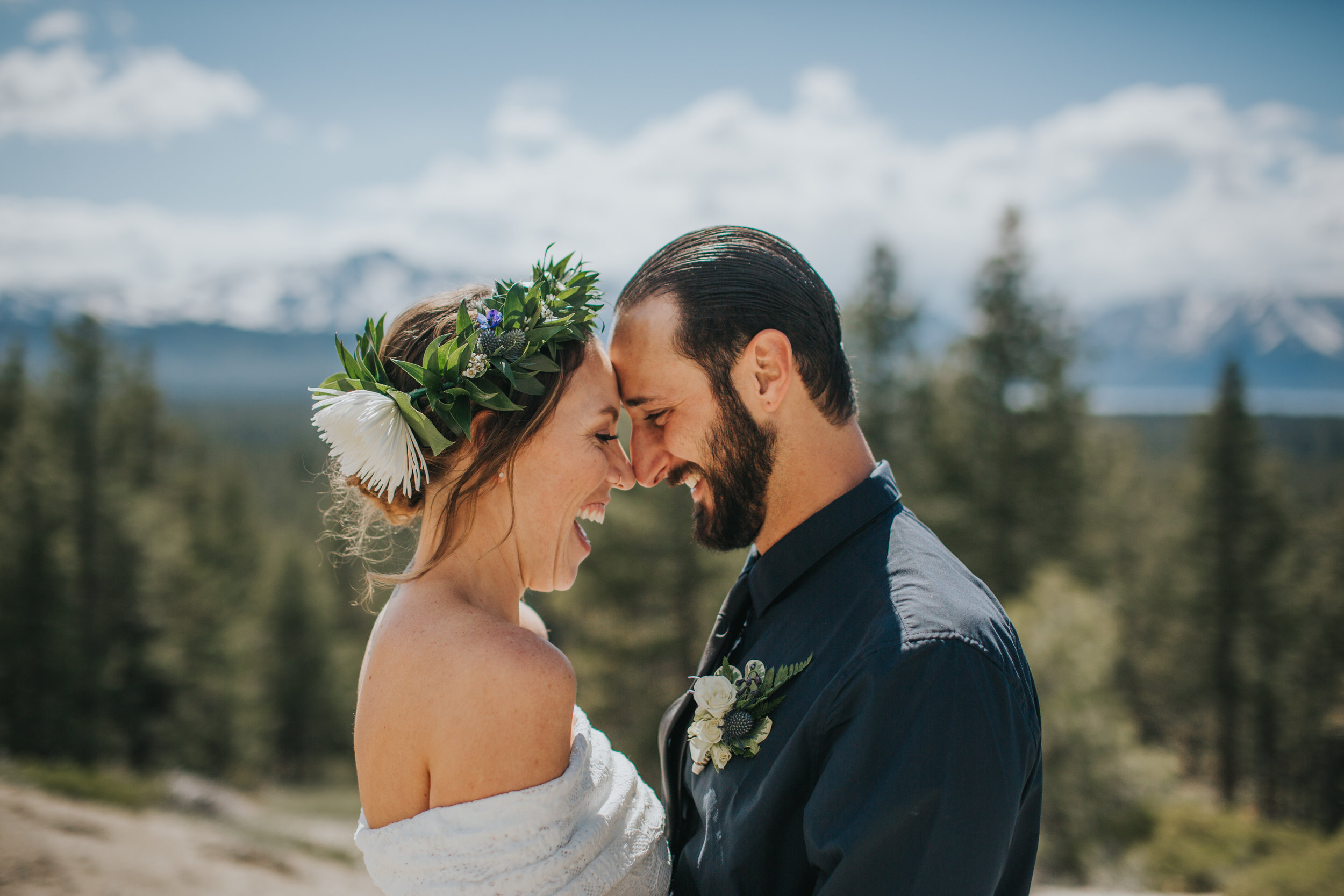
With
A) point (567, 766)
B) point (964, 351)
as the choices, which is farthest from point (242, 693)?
point (567, 766)

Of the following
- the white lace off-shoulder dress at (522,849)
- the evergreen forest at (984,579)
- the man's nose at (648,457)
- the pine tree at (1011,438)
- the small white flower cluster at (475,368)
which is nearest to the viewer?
A: the white lace off-shoulder dress at (522,849)

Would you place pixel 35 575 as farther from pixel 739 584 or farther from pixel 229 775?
pixel 739 584

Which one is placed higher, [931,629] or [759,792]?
[931,629]

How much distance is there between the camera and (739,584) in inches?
121

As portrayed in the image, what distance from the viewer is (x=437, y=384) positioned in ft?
8.92

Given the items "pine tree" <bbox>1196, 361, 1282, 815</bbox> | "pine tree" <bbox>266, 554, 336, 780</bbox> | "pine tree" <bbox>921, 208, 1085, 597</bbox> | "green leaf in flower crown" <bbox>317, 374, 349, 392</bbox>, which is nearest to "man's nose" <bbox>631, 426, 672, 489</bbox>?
"green leaf in flower crown" <bbox>317, 374, 349, 392</bbox>

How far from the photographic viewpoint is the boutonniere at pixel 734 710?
7.79ft

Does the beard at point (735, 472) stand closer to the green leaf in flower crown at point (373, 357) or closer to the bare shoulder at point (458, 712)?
the bare shoulder at point (458, 712)

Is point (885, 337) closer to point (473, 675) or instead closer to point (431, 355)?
point (431, 355)

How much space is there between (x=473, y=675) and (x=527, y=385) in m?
0.97

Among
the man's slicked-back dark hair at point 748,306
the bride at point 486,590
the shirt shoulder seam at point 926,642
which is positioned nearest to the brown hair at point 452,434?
the bride at point 486,590

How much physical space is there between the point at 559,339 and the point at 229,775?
3714 centimetres

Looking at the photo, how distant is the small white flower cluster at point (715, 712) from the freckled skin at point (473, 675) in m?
0.42

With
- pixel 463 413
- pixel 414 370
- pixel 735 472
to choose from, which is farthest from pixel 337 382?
pixel 735 472
